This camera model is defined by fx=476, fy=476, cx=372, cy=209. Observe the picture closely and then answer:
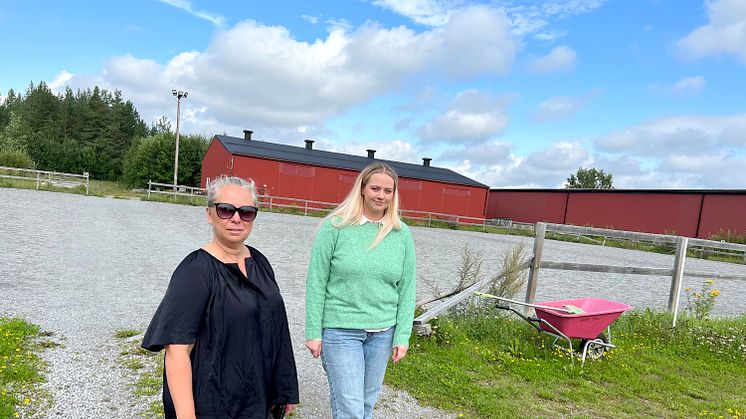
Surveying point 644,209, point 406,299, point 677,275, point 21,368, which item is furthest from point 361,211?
point 644,209

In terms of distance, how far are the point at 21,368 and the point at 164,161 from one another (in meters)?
39.3

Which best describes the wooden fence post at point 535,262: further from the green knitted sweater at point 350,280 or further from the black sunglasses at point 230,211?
the black sunglasses at point 230,211

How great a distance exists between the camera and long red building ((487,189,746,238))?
25.1 metres

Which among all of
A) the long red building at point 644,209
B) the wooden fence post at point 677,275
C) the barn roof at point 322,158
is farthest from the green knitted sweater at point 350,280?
the long red building at point 644,209

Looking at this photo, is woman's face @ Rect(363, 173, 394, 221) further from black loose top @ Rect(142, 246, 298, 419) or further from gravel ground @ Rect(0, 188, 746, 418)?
gravel ground @ Rect(0, 188, 746, 418)

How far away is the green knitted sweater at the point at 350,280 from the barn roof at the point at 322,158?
26436mm

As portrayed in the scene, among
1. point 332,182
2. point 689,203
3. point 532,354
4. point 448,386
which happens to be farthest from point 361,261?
point 689,203

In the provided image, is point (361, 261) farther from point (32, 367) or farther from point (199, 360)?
point (32, 367)

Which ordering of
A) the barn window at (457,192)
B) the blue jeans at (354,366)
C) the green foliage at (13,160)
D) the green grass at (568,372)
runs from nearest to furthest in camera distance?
the blue jeans at (354,366), the green grass at (568,372), the barn window at (457,192), the green foliage at (13,160)

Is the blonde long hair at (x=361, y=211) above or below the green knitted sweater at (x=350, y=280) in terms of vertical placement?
above

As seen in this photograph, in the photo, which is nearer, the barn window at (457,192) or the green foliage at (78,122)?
the barn window at (457,192)

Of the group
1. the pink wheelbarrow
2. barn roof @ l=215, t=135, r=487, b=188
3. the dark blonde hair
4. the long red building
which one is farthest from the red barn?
the dark blonde hair

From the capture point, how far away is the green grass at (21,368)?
3.26 meters

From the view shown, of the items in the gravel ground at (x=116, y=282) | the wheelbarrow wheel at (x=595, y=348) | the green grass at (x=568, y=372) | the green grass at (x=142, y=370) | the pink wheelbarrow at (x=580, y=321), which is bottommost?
the gravel ground at (x=116, y=282)
